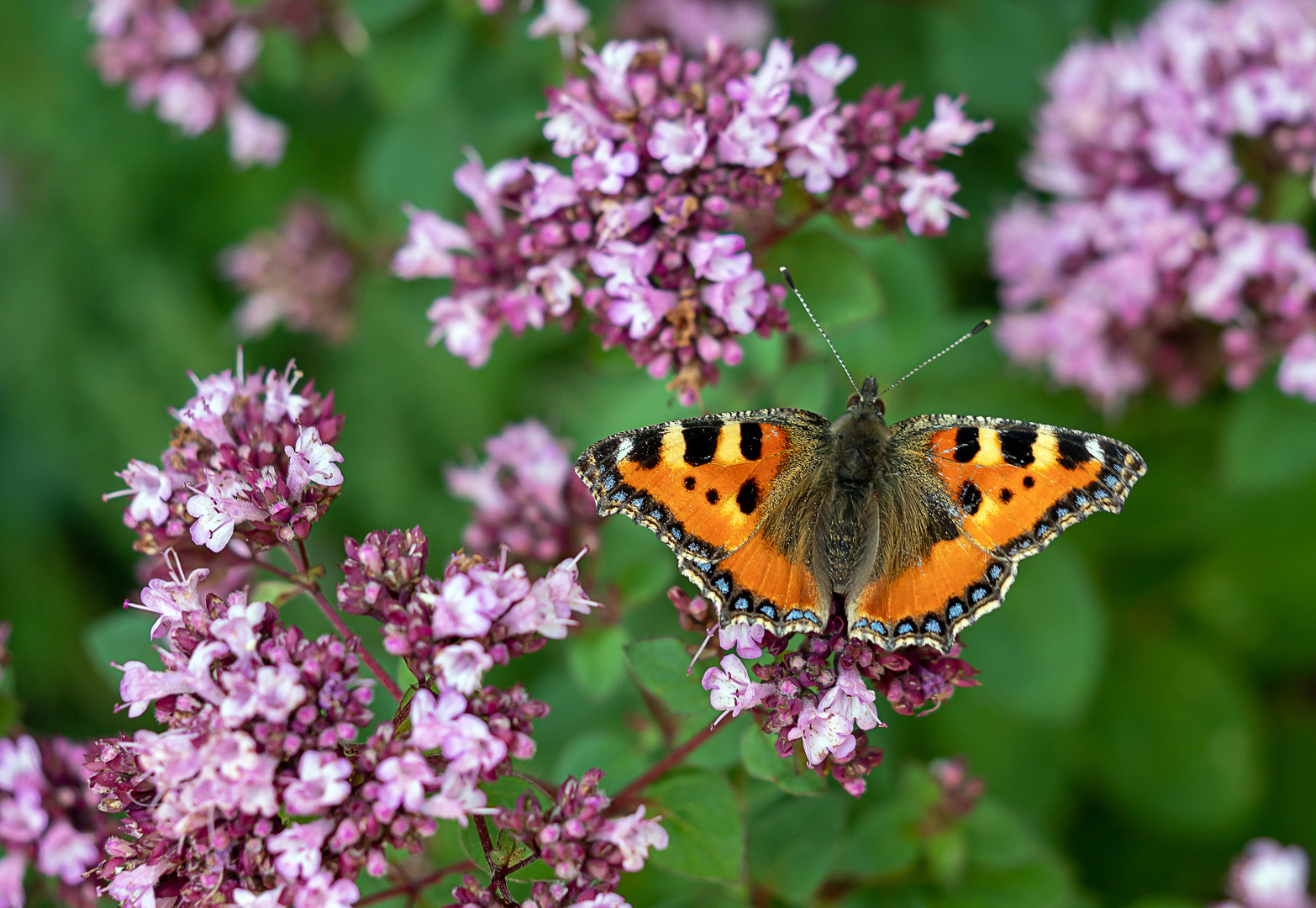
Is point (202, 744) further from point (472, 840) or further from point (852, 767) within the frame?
point (852, 767)

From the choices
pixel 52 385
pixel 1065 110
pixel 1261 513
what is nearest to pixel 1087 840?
pixel 1261 513

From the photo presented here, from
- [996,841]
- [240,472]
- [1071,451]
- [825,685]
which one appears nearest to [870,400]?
[1071,451]

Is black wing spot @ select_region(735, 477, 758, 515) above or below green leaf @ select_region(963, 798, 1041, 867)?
above

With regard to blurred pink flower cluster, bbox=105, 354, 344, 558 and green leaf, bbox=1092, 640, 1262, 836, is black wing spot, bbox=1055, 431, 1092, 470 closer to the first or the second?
blurred pink flower cluster, bbox=105, 354, 344, 558

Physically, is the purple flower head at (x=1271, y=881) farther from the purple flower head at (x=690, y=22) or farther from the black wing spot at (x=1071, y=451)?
the purple flower head at (x=690, y=22)

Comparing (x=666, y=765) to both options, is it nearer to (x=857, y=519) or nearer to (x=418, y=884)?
(x=418, y=884)

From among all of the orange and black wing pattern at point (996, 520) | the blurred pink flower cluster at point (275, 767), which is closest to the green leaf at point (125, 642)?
the blurred pink flower cluster at point (275, 767)

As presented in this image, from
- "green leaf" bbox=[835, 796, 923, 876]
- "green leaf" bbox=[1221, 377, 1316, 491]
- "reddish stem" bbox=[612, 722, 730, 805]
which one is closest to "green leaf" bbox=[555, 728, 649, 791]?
"reddish stem" bbox=[612, 722, 730, 805]
